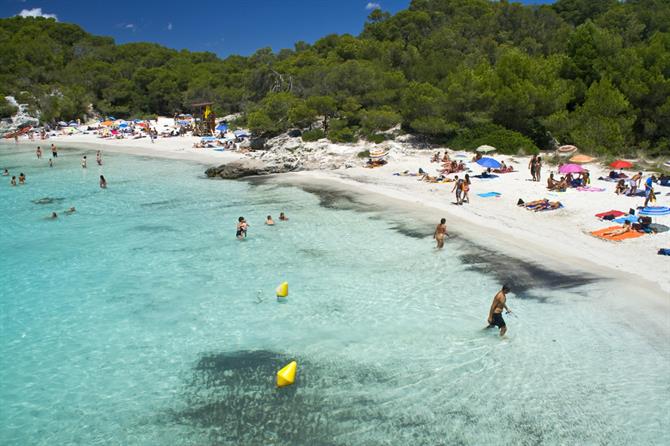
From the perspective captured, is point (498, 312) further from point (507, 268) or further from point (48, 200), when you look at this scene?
point (48, 200)

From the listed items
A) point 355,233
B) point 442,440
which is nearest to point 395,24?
point 355,233

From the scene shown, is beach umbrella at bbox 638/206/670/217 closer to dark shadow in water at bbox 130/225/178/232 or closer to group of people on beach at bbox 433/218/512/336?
group of people on beach at bbox 433/218/512/336

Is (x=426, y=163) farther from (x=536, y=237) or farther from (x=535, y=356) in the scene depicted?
(x=535, y=356)

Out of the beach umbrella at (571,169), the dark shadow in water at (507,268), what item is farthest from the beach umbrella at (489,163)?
the dark shadow in water at (507,268)

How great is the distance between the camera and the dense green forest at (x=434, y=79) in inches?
1281

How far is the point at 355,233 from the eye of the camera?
1944 centimetres

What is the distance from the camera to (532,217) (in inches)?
765

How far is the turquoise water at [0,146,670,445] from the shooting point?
862 centimetres

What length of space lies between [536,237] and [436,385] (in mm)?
9599

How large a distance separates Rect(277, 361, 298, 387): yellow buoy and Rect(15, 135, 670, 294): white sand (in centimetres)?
912

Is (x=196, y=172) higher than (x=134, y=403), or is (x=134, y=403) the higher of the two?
(x=196, y=172)

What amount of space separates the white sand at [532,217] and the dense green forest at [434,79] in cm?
511

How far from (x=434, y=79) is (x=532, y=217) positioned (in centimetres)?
2758

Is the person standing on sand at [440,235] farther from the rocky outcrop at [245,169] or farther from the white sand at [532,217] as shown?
the rocky outcrop at [245,169]
